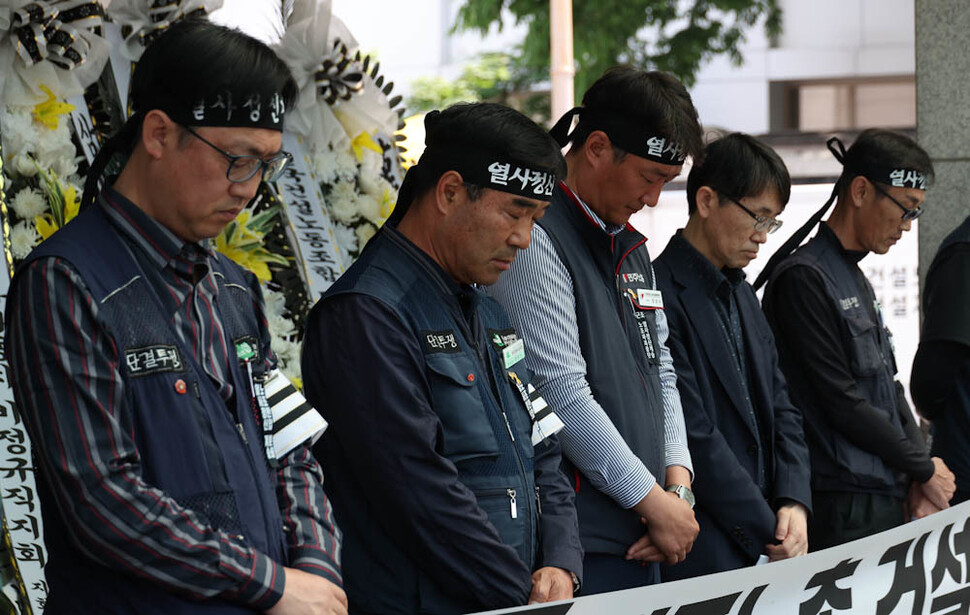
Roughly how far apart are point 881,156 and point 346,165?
1864 mm

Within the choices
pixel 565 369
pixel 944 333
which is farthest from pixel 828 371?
pixel 565 369

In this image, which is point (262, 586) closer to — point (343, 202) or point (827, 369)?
point (343, 202)

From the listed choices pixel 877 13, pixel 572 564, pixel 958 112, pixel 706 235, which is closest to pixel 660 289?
pixel 706 235

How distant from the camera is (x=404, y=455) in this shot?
96.7 inches

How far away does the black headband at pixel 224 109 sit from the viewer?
218 cm

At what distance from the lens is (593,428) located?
3.01 metres

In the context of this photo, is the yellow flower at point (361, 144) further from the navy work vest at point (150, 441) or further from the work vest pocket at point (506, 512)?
the navy work vest at point (150, 441)

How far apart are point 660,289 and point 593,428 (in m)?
0.85

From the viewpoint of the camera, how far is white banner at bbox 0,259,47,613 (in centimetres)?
308

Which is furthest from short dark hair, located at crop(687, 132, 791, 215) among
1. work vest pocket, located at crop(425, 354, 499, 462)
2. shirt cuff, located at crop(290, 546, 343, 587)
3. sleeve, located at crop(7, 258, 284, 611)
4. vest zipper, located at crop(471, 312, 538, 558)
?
sleeve, located at crop(7, 258, 284, 611)

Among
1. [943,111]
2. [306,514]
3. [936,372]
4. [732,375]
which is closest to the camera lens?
[306,514]

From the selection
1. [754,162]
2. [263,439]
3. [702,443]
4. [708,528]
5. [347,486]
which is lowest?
[708,528]

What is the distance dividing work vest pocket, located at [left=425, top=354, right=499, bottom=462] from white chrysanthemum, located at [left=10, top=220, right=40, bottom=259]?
1.19 m

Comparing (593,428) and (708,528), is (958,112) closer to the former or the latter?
(708,528)
